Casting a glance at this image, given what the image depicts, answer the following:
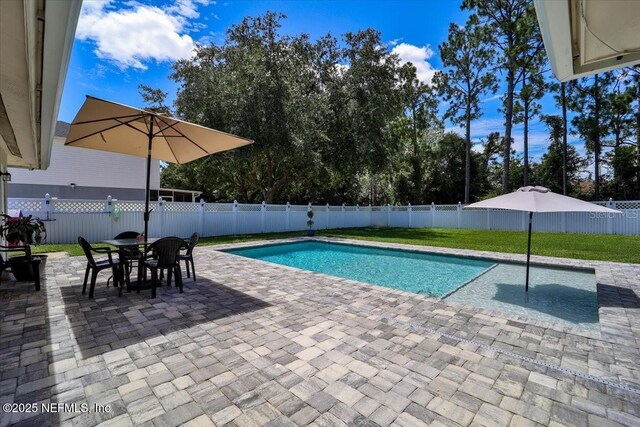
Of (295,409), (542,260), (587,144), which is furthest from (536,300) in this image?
(587,144)

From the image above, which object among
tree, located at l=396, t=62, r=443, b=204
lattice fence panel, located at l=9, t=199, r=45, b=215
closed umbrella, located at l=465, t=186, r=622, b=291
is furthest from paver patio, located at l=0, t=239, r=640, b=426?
tree, located at l=396, t=62, r=443, b=204

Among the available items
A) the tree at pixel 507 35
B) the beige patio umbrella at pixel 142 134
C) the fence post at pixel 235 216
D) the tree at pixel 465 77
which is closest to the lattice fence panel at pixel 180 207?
the fence post at pixel 235 216

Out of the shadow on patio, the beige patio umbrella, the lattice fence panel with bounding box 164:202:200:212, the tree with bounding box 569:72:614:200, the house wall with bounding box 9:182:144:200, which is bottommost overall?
the shadow on patio

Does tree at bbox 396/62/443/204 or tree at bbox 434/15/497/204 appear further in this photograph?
tree at bbox 396/62/443/204

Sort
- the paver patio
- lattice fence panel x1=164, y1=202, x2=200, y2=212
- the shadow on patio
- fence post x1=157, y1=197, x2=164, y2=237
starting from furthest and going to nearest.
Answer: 1. lattice fence panel x1=164, y1=202, x2=200, y2=212
2. fence post x1=157, y1=197, x2=164, y2=237
3. the shadow on patio
4. the paver patio

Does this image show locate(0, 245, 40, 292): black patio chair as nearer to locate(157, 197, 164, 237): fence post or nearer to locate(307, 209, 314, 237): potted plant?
locate(157, 197, 164, 237): fence post

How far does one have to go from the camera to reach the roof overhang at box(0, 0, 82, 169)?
1.48m

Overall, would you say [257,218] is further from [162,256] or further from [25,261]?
[162,256]

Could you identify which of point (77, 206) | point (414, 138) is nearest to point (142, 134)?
point (77, 206)

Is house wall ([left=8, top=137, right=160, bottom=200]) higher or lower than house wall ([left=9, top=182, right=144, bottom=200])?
higher

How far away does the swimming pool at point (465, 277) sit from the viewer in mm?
4902

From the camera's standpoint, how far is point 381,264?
9.05 m

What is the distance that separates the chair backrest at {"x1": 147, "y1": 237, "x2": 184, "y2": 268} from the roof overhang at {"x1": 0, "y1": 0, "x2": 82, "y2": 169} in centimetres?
191

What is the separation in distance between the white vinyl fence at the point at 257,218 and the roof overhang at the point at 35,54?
7.90m
